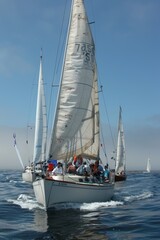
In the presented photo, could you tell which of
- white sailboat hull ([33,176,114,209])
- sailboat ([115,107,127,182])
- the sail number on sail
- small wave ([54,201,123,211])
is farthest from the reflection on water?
sailboat ([115,107,127,182])

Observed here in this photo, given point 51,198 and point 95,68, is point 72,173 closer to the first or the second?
point 51,198

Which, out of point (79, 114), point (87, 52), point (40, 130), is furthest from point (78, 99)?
point (40, 130)

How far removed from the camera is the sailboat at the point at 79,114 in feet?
75.5

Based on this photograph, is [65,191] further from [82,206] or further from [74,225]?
[74,225]

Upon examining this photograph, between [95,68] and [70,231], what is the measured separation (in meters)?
16.1

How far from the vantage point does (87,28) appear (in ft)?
91.7

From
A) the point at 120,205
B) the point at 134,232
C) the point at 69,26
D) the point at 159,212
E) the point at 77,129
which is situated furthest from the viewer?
the point at 69,26

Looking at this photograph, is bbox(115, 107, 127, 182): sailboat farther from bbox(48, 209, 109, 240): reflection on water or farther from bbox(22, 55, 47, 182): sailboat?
bbox(48, 209, 109, 240): reflection on water

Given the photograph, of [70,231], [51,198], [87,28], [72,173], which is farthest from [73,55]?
[70,231]

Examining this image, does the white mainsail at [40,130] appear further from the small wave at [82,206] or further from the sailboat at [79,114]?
the small wave at [82,206]

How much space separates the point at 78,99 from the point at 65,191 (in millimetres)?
7526

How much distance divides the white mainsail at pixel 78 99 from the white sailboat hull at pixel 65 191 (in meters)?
3.35

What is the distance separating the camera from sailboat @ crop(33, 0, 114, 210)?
23000mm

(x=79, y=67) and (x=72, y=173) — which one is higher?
(x=79, y=67)
